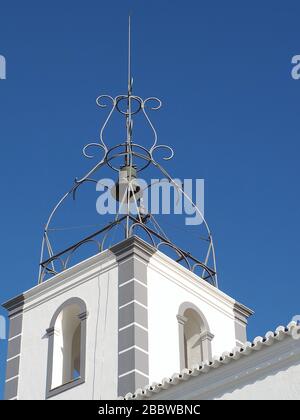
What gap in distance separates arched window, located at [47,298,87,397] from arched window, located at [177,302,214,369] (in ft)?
5.98

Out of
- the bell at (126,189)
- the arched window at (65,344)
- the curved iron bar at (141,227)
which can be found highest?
the bell at (126,189)

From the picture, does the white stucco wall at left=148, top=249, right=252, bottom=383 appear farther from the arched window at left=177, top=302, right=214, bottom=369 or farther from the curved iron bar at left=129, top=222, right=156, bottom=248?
→ the curved iron bar at left=129, top=222, right=156, bottom=248

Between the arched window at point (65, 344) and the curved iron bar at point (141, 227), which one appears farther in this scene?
the curved iron bar at point (141, 227)

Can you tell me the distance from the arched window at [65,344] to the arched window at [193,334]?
1.82m

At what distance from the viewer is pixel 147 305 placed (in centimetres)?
1905

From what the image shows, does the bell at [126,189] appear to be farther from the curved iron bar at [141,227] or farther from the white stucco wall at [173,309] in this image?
the white stucco wall at [173,309]

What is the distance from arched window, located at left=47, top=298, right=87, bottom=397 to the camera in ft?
62.6

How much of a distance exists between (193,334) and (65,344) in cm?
241

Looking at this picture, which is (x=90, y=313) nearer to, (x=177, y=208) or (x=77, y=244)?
(x=77, y=244)

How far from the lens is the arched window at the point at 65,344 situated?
1909 cm
